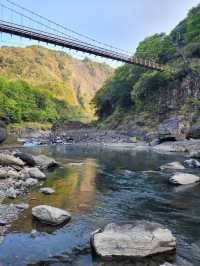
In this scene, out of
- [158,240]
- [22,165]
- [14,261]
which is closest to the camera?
[14,261]

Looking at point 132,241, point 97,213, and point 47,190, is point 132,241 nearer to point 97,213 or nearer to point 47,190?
point 97,213

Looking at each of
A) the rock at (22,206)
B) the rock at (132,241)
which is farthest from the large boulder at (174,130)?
the rock at (132,241)

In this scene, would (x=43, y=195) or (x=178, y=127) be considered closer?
(x=43, y=195)

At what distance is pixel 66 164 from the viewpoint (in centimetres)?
2562

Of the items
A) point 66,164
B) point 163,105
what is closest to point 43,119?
point 163,105

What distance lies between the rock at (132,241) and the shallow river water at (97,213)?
0.24 m

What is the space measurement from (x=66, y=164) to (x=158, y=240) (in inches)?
677

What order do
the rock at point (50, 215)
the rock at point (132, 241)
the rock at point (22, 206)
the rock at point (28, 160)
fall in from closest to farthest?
the rock at point (132, 241) → the rock at point (50, 215) → the rock at point (22, 206) → the rock at point (28, 160)

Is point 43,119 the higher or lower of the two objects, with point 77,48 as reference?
lower

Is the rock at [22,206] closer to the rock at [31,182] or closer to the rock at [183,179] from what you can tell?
the rock at [31,182]

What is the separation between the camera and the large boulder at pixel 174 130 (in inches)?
1582

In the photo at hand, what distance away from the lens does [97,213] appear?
12.4 m

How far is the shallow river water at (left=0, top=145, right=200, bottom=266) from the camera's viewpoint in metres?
8.63

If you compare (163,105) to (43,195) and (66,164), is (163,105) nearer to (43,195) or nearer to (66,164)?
(66,164)
